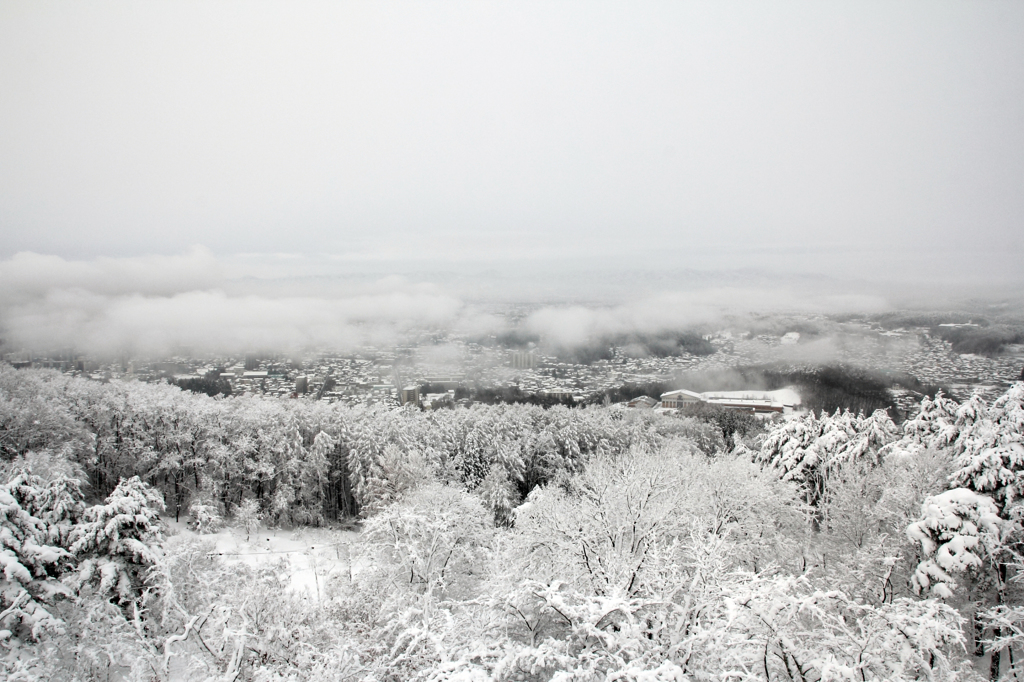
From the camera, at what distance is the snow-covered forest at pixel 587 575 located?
7.29 metres

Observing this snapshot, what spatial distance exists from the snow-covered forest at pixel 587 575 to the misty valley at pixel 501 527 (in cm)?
8

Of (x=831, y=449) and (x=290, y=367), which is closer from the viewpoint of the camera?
(x=831, y=449)

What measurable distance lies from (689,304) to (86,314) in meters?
78.6

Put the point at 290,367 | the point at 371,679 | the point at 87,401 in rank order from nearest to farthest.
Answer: the point at 371,679 → the point at 87,401 → the point at 290,367

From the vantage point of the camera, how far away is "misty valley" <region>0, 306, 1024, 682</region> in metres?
7.81

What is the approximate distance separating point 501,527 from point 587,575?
1000 centimetres

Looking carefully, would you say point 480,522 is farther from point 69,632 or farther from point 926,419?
point 926,419

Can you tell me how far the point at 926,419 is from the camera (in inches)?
934

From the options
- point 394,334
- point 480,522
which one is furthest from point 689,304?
point 480,522

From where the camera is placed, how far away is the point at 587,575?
1047 centimetres

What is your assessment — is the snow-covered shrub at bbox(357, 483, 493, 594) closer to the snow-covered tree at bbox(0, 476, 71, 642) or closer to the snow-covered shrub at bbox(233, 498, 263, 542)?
the snow-covered tree at bbox(0, 476, 71, 642)

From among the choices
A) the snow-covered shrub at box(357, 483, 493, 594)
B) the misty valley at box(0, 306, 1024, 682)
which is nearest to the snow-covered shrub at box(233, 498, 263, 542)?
the misty valley at box(0, 306, 1024, 682)

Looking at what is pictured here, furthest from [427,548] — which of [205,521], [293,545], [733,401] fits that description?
[733,401]

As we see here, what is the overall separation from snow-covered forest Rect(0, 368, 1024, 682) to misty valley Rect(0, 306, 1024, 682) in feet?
0.26
